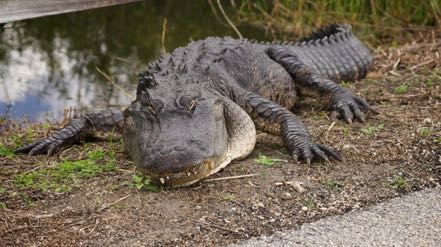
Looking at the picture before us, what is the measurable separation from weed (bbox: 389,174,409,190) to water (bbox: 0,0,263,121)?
2.94 m

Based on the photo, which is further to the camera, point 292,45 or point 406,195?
point 292,45

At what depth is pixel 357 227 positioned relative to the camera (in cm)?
323

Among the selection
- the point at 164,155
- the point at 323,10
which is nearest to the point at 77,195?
the point at 164,155

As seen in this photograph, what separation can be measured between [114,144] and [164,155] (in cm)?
132

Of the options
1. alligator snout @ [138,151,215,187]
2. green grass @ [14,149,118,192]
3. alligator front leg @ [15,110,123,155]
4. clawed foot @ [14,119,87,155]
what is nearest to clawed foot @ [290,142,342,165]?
alligator snout @ [138,151,215,187]

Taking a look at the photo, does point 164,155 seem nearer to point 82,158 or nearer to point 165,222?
point 165,222

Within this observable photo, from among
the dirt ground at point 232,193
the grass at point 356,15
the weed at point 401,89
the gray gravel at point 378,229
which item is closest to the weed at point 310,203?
the dirt ground at point 232,193

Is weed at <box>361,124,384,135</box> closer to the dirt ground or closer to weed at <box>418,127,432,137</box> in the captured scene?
the dirt ground

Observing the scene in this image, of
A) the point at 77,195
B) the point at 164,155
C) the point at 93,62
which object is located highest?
the point at 164,155

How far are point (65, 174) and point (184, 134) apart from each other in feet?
2.69

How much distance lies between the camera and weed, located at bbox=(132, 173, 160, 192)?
11.9 feet


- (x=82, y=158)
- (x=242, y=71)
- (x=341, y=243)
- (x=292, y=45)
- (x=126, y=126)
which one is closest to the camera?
(x=341, y=243)

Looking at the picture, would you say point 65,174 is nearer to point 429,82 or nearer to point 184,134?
point 184,134

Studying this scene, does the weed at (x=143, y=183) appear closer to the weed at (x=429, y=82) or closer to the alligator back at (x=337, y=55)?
the alligator back at (x=337, y=55)
